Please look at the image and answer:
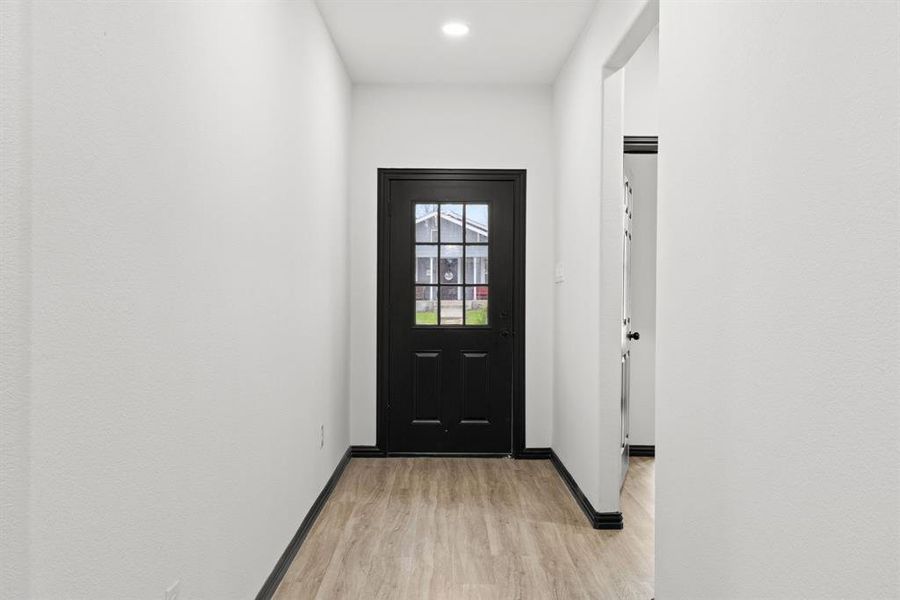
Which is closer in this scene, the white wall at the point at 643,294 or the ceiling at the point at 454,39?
the ceiling at the point at 454,39

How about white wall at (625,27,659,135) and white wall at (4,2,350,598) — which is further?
white wall at (625,27,659,135)

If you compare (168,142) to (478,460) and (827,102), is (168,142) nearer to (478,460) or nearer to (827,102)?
(827,102)

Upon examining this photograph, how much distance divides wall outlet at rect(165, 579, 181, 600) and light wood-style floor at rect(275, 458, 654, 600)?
1.00m

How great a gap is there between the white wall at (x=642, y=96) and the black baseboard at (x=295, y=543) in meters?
2.96

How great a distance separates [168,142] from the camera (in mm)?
1631

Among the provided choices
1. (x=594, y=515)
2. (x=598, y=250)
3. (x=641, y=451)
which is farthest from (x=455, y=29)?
(x=641, y=451)

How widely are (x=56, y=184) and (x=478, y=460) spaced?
407cm

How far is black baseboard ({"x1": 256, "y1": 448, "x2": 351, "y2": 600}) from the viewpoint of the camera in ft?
8.44

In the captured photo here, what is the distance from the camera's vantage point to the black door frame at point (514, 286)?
195 inches

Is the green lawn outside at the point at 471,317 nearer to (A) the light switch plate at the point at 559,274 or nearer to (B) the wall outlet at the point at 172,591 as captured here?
(A) the light switch plate at the point at 559,274

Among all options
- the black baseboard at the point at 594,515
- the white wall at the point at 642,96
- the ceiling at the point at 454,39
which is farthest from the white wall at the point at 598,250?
the white wall at the point at 642,96

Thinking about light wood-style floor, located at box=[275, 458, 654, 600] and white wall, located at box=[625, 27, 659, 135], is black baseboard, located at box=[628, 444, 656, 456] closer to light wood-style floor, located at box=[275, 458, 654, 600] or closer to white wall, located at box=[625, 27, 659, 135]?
light wood-style floor, located at box=[275, 458, 654, 600]

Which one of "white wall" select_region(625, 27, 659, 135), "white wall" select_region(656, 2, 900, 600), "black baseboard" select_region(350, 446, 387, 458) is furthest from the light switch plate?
"white wall" select_region(656, 2, 900, 600)

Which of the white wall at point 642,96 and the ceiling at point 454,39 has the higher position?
the ceiling at point 454,39
